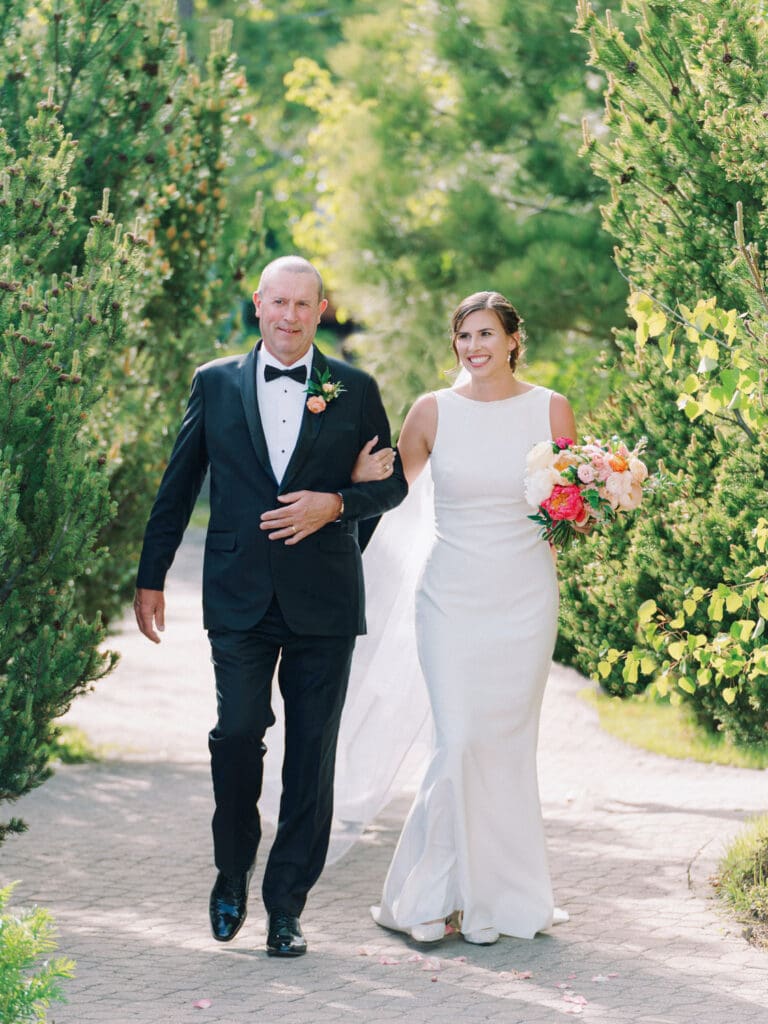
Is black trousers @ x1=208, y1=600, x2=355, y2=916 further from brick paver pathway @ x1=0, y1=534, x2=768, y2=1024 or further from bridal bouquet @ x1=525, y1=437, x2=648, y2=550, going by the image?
bridal bouquet @ x1=525, y1=437, x2=648, y2=550

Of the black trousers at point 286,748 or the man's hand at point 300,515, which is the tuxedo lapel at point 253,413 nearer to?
the man's hand at point 300,515

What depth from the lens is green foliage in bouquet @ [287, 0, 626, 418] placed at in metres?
10.9

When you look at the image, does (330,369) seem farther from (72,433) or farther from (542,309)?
(542,309)

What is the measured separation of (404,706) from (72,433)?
6.27ft

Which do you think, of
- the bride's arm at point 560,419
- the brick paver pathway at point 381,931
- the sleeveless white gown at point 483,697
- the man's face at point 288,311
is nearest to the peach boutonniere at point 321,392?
the man's face at point 288,311

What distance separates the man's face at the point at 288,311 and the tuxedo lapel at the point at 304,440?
0.12 meters

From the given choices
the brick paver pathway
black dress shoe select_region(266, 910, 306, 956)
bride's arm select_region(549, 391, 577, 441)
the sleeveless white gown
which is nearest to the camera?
the brick paver pathway

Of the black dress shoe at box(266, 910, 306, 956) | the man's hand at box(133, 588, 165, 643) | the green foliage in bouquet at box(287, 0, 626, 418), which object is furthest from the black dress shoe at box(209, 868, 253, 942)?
the green foliage in bouquet at box(287, 0, 626, 418)

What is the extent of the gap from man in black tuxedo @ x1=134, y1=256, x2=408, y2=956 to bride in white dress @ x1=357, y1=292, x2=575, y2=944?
32cm

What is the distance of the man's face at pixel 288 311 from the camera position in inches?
206

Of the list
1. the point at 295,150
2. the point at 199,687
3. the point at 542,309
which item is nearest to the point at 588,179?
the point at 542,309

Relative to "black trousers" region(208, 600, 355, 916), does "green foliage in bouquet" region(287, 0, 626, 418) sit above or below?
above

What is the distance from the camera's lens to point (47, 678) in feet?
17.0

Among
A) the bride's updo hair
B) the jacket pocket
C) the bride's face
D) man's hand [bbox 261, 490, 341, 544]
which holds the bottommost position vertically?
the jacket pocket
